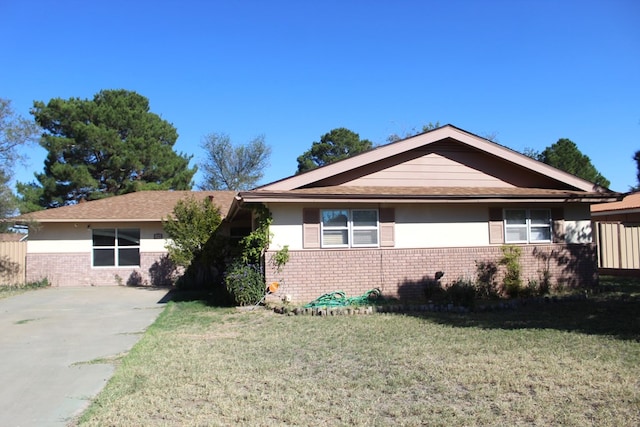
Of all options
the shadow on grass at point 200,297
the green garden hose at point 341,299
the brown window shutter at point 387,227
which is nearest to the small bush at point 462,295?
the green garden hose at point 341,299

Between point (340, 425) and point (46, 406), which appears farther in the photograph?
point (46, 406)

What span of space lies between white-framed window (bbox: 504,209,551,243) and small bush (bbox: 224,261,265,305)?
7.06m

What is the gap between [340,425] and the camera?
15.4 feet

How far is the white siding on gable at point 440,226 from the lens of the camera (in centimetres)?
1365

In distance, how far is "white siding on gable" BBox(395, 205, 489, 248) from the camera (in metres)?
13.6

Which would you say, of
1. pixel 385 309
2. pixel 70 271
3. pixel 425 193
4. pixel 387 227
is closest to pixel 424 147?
pixel 425 193

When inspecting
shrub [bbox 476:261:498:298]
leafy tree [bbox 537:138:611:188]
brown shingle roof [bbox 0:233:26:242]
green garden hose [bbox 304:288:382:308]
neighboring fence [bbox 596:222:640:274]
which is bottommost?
green garden hose [bbox 304:288:382:308]

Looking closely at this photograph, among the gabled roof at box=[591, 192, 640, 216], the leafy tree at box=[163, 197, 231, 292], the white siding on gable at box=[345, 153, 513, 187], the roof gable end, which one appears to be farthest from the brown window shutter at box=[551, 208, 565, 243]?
the leafy tree at box=[163, 197, 231, 292]

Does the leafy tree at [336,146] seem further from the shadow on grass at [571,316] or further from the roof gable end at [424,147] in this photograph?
the shadow on grass at [571,316]

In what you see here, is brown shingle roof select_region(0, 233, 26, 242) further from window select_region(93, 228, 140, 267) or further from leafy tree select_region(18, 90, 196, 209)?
window select_region(93, 228, 140, 267)

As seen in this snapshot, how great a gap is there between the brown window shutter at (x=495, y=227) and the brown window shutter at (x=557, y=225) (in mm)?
1681

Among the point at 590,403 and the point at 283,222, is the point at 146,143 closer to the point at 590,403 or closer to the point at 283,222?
the point at 283,222

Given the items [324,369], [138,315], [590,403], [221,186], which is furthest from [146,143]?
[590,403]

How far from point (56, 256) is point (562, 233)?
18.1m
